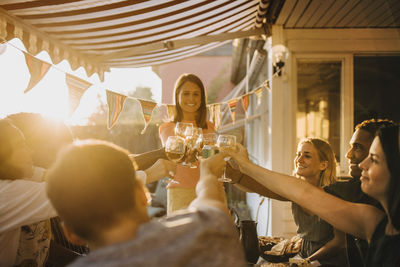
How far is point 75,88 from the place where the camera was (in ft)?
11.1

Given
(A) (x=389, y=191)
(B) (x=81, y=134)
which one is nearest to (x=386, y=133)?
(A) (x=389, y=191)

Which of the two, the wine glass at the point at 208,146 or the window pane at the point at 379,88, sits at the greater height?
the window pane at the point at 379,88

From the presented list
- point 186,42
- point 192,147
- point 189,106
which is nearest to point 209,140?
point 192,147

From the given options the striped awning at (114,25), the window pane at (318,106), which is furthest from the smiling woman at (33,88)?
Answer: the window pane at (318,106)

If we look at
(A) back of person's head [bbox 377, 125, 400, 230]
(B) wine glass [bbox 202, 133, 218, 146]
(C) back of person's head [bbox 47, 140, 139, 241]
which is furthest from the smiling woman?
(A) back of person's head [bbox 377, 125, 400, 230]

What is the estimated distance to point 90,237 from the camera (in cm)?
93

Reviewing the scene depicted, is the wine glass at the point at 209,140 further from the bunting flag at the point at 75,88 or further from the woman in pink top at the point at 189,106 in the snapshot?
the bunting flag at the point at 75,88

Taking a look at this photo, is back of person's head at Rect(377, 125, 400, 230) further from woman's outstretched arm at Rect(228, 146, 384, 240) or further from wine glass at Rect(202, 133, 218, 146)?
wine glass at Rect(202, 133, 218, 146)

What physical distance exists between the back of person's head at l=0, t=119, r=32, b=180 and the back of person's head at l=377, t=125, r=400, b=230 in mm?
1751

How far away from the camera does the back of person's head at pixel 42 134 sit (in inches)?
67.9

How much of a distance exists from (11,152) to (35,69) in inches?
64.0

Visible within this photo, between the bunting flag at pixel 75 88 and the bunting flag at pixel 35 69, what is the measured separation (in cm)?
34

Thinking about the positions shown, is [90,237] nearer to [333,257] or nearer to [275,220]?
[333,257]

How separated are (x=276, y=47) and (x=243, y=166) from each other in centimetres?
298
